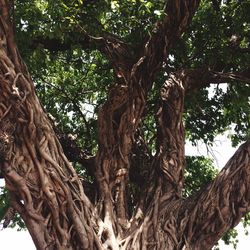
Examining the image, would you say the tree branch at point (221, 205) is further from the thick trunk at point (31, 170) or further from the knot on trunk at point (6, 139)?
the knot on trunk at point (6, 139)

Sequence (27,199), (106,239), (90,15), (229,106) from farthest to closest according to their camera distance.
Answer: (229,106) → (90,15) → (106,239) → (27,199)

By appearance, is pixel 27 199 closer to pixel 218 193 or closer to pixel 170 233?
pixel 170 233

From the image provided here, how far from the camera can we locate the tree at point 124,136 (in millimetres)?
2738

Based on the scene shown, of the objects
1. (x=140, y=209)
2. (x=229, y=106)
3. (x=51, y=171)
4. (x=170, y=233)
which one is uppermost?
(x=229, y=106)

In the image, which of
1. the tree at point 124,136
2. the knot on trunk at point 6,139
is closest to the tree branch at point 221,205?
the tree at point 124,136

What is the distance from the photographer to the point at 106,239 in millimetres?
3025

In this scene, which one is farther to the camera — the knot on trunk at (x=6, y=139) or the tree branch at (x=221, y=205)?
the tree branch at (x=221, y=205)

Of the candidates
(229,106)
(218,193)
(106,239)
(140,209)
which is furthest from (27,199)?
(229,106)

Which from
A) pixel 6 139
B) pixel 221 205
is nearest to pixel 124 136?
pixel 221 205

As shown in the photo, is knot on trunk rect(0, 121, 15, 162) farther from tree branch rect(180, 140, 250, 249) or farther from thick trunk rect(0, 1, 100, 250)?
tree branch rect(180, 140, 250, 249)

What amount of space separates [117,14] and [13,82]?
4.94 ft

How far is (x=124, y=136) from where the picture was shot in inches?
138

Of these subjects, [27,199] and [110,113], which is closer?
[27,199]

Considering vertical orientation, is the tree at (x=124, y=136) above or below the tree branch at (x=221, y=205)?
above
